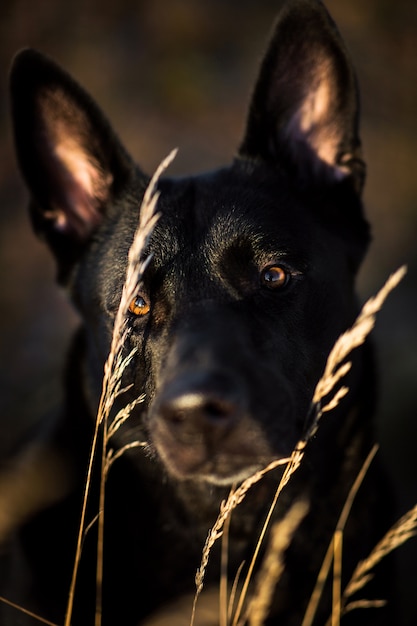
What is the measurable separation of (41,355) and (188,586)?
259 centimetres

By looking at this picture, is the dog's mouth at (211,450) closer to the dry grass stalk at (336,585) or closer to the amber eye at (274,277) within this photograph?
the dry grass stalk at (336,585)

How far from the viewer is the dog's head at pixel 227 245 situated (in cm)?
159

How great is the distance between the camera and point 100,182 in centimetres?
234

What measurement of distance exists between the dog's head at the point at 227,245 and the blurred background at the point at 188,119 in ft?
4.38

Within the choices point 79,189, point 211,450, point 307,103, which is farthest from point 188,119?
point 211,450

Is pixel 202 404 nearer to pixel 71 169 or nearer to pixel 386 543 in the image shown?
pixel 386 543

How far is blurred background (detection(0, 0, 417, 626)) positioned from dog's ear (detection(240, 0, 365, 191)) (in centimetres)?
178

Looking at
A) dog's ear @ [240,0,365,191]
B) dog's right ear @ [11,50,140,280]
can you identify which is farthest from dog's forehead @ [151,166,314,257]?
dog's right ear @ [11,50,140,280]

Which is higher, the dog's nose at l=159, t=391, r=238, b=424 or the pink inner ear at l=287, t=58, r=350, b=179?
the pink inner ear at l=287, t=58, r=350, b=179

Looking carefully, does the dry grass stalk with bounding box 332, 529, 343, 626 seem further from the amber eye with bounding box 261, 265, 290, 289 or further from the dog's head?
the amber eye with bounding box 261, 265, 290, 289

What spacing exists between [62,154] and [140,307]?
29.5 inches

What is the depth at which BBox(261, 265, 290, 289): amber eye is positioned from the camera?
1.88 meters

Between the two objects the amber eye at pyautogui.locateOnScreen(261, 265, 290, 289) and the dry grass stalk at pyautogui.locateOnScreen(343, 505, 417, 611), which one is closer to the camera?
the dry grass stalk at pyautogui.locateOnScreen(343, 505, 417, 611)

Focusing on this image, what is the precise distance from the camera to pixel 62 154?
2.30 m
